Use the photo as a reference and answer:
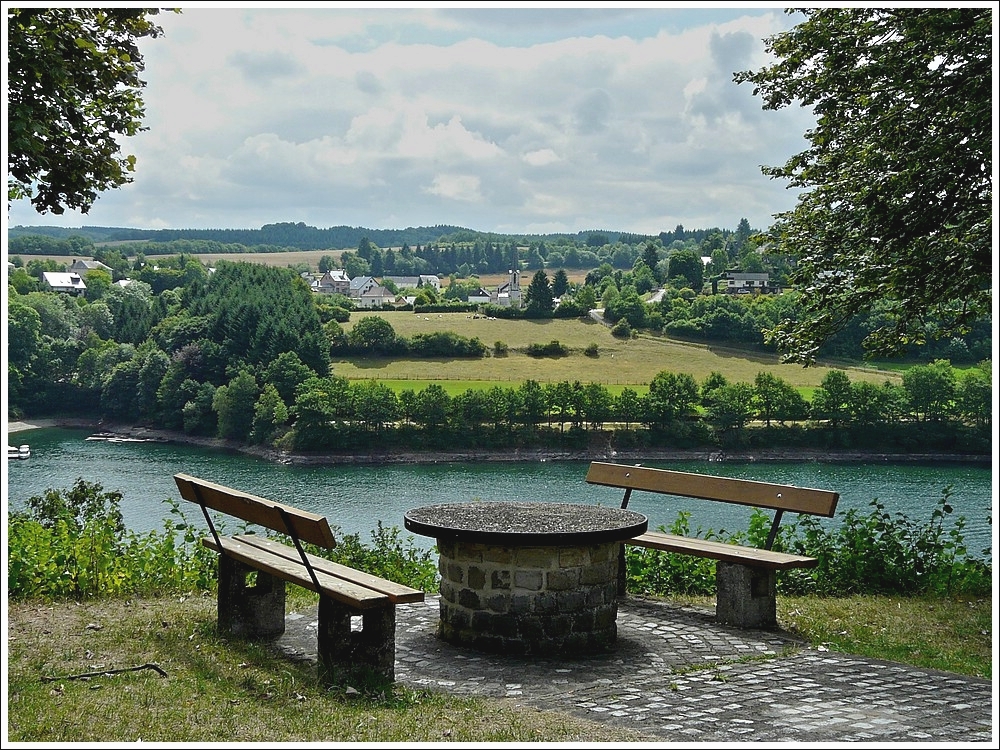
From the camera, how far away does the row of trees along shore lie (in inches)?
2133

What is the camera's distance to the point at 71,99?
6.23 meters

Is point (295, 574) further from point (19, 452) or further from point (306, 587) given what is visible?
point (19, 452)

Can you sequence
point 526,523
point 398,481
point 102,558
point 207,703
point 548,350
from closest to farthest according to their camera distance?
point 207,703 < point 526,523 < point 102,558 < point 398,481 < point 548,350

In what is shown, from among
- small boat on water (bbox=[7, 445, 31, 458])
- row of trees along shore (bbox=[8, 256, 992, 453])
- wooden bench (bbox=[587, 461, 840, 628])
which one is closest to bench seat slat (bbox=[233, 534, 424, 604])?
wooden bench (bbox=[587, 461, 840, 628])

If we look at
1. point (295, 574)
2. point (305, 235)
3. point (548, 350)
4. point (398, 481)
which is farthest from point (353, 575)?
point (305, 235)

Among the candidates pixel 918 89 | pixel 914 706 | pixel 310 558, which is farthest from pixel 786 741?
pixel 918 89

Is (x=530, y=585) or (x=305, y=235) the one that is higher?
(x=305, y=235)

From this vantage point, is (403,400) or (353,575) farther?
(403,400)

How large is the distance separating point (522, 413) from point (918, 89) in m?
51.4

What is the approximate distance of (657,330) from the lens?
80812mm

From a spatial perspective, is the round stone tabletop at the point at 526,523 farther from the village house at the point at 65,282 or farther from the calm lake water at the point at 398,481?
the village house at the point at 65,282

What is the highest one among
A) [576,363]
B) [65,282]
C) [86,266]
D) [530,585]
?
[86,266]

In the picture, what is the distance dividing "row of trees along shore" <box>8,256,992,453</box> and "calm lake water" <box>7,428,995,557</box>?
2.96 metres

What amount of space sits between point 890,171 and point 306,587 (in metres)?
5.34
